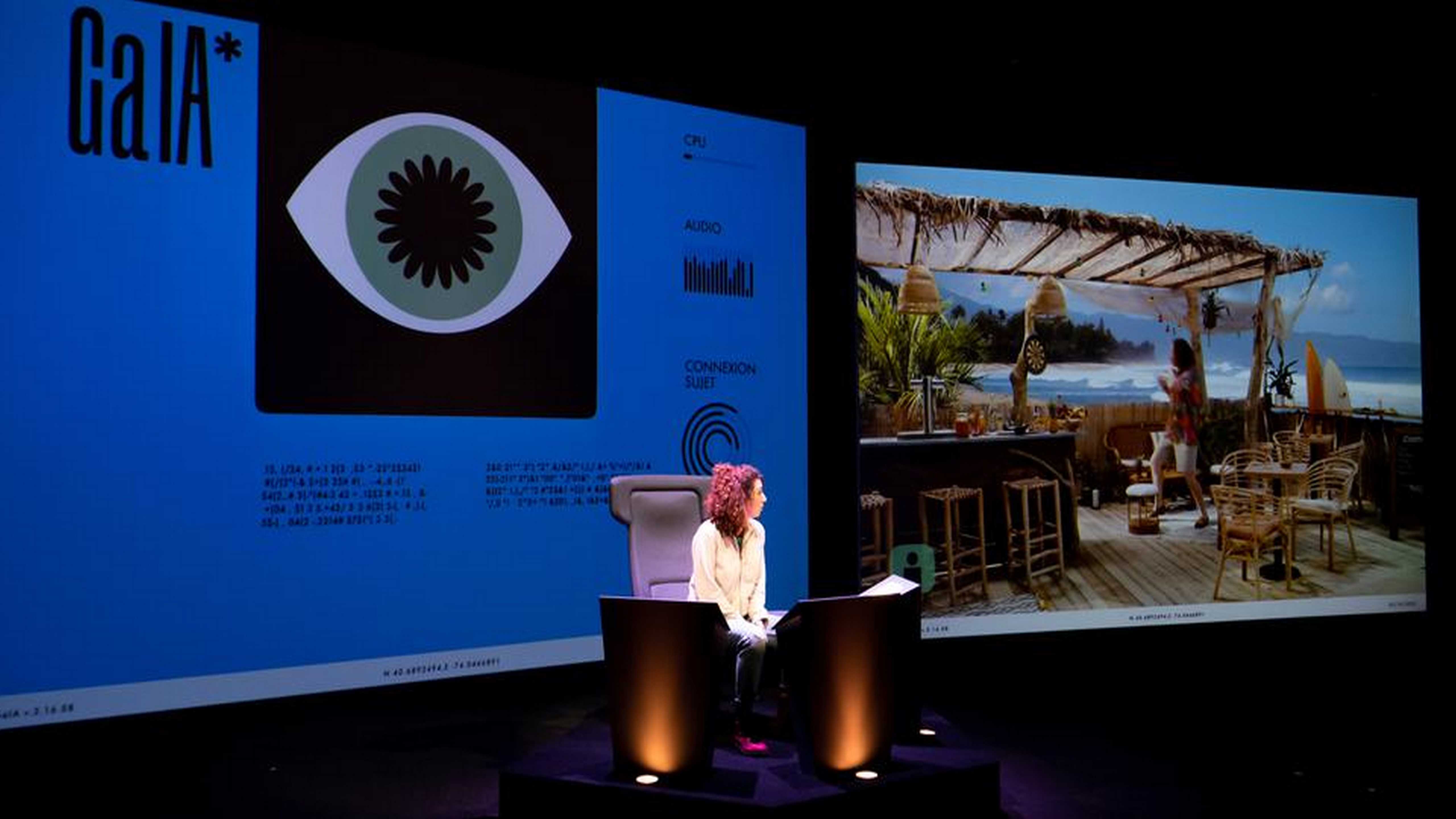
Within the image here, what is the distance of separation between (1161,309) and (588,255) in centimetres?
341

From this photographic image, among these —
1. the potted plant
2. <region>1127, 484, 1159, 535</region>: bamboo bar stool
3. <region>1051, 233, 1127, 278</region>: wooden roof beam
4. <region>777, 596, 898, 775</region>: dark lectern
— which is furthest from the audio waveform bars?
the potted plant

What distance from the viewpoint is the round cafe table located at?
5.89m

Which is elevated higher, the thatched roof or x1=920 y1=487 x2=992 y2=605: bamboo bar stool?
the thatched roof

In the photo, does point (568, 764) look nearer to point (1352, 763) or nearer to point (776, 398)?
point (776, 398)

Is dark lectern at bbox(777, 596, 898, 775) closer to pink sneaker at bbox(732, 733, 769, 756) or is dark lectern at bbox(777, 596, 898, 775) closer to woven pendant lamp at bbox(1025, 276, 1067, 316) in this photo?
pink sneaker at bbox(732, 733, 769, 756)

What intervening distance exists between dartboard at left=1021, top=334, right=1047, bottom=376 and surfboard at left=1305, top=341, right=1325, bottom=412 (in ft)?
6.30

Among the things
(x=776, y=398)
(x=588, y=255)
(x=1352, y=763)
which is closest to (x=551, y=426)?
(x=588, y=255)

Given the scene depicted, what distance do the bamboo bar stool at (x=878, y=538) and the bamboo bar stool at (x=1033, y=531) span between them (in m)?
0.68

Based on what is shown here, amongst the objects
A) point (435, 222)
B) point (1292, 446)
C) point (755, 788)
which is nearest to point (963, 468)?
point (1292, 446)

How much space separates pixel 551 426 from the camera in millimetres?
4688

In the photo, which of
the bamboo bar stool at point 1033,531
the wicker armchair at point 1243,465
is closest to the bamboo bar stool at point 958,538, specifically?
the bamboo bar stool at point 1033,531

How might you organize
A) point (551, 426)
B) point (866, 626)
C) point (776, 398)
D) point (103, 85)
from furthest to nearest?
1. point (776, 398)
2. point (551, 426)
3. point (103, 85)
4. point (866, 626)

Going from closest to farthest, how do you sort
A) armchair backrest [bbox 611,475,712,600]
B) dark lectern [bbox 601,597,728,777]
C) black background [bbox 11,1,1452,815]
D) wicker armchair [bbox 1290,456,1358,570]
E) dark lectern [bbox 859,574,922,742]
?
dark lectern [bbox 601,597,728,777] < dark lectern [bbox 859,574,922,742] < armchair backrest [bbox 611,475,712,600] < black background [bbox 11,1,1452,815] < wicker armchair [bbox 1290,456,1358,570]

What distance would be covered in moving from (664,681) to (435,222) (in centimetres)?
253
